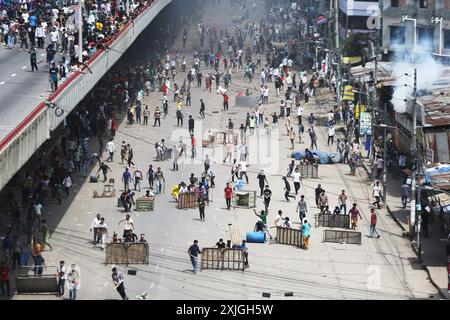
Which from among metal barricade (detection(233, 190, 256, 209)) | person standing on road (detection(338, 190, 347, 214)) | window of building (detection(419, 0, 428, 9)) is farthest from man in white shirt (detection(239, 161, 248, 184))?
window of building (detection(419, 0, 428, 9))

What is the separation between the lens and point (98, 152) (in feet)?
231

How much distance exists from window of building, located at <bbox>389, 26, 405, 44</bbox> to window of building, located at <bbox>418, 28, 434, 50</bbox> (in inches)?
78.0

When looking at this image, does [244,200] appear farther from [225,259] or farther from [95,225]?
[225,259]

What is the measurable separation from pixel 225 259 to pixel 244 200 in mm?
10985

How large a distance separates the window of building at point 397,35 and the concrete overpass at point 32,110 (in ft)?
95.2

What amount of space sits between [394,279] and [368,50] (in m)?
43.6

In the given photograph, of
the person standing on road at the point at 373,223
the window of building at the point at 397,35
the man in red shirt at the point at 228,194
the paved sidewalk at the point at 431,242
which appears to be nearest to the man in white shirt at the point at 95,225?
the man in red shirt at the point at 228,194

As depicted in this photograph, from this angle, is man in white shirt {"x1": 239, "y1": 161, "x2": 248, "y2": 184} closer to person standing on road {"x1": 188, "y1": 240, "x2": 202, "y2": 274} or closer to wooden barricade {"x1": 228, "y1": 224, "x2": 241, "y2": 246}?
wooden barricade {"x1": 228, "y1": 224, "x2": 241, "y2": 246}

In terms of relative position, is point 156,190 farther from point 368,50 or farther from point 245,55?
point 245,55

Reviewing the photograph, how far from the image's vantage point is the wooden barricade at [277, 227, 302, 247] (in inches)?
2112

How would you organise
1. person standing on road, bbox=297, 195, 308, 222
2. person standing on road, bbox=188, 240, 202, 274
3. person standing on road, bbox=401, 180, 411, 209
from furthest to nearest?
person standing on road, bbox=401, 180, 411, 209
person standing on road, bbox=297, 195, 308, 222
person standing on road, bbox=188, 240, 202, 274

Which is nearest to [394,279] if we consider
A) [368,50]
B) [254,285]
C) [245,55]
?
[254,285]

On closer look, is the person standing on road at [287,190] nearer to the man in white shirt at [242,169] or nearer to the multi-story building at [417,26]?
the man in white shirt at [242,169]
